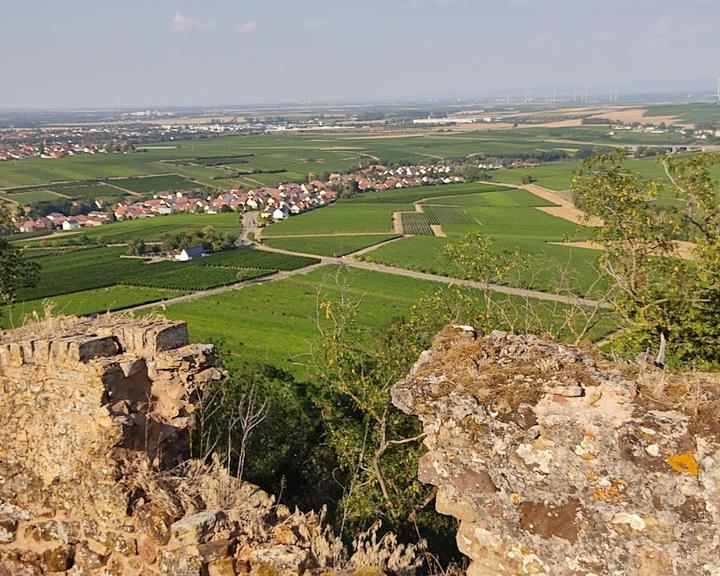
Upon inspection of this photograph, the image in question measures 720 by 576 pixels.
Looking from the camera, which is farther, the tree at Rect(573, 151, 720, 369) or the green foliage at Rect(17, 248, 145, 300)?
the green foliage at Rect(17, 248, 145, 300)

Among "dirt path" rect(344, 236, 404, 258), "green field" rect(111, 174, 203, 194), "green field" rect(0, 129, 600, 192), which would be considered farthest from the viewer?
"green field" rect(0, 129, 600, 192)

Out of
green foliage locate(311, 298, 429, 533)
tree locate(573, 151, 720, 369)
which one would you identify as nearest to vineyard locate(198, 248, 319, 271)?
green foliage locate(311, 298, 429, 533)

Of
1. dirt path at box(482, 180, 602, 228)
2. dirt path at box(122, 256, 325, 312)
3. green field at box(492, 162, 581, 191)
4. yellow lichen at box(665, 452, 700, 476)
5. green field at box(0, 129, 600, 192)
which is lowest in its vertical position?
dirt path at box(122, 256, 325, 312)

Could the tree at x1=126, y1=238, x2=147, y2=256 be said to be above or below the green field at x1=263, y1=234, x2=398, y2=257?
above

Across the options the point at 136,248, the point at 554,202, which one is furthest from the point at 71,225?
the point at 554,202

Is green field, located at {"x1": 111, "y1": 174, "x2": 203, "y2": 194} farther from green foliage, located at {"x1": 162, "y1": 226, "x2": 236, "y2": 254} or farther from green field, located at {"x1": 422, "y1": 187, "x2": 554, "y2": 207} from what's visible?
green foliage, located at {"x1": 162, "y1": 226, "x2": 236, "y2": 254}

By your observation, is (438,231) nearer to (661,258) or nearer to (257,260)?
(257,260)

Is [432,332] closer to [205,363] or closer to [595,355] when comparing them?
[205,363]

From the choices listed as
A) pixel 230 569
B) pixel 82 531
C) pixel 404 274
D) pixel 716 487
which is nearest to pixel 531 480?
pixel 716 487

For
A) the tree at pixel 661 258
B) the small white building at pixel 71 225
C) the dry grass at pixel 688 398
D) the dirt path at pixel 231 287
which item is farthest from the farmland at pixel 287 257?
the dry grass at pixel 688 398
